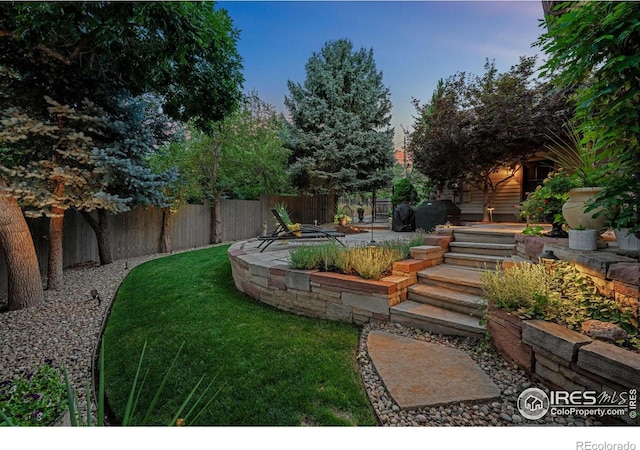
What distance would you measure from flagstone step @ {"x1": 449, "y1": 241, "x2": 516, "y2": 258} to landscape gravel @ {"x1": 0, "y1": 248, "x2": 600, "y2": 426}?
1654 millimetres

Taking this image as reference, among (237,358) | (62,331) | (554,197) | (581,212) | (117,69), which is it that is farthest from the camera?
(117,69)

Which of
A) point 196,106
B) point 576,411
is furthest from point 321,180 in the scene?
point 576,411

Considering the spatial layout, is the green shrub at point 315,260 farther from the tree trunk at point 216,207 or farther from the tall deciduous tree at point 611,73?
the tree trunk at point 216,207

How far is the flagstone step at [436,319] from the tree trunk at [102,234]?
6.24m

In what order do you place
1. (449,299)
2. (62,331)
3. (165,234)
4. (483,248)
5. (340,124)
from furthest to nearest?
(340,124) → (165,234) → (483,248) → (62,331) → (449,299)

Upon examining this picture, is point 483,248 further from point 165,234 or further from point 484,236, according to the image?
point 165,234

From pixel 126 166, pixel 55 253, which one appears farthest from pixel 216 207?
pixel 55 253

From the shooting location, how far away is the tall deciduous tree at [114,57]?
9.26 ft

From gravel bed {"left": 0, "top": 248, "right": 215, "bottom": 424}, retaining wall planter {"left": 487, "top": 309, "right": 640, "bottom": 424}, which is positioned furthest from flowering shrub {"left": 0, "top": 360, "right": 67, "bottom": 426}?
retaining wall planter {"left": 487, "top": 309, "right": 640, "bottom": 424}

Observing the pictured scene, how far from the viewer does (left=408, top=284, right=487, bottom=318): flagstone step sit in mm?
2484

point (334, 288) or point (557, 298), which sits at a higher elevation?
point (557, 298)

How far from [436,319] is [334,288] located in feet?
3.27

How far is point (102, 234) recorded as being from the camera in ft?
20.1
